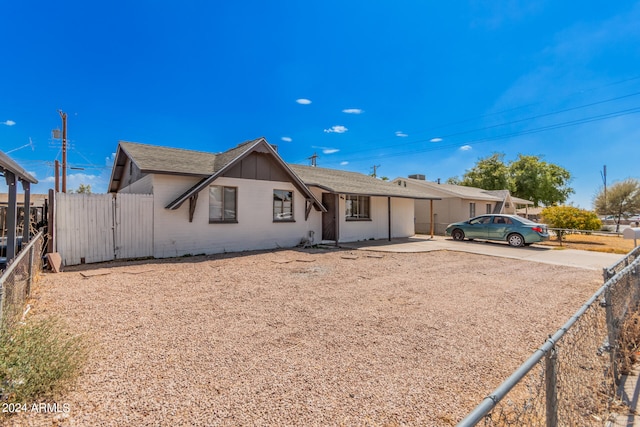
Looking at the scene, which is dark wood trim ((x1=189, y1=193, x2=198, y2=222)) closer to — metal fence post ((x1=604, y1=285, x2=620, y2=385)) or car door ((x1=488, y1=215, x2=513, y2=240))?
metal fence post ((x1=604, y1=285, x2=620, y2=385))

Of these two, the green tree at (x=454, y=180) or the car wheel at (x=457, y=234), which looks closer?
the car wheel at (x=457, y=234)

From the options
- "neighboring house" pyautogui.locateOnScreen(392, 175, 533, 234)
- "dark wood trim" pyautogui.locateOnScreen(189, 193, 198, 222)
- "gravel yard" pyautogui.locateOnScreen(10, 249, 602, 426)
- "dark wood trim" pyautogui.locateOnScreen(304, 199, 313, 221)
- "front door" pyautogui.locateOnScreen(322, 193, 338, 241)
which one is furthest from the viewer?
"neighboring house" pyautogui.locateOnScreen(392, 175, 533, 234)

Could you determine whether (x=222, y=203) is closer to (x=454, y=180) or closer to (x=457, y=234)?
(x=457, y=234)

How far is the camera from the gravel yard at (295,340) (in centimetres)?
256

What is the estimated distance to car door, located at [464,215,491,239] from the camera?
16.1m

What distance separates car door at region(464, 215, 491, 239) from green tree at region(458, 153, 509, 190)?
94.3ft

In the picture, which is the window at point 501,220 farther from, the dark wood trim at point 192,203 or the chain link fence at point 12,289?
the chain link fence at point 12,289

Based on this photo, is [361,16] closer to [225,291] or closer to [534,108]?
[225,291]

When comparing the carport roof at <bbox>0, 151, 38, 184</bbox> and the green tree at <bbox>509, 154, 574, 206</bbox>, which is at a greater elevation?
the green tree at <bbox>509, 154, 574, 206</bbox>

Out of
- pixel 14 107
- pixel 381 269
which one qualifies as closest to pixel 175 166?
pixel 381 269

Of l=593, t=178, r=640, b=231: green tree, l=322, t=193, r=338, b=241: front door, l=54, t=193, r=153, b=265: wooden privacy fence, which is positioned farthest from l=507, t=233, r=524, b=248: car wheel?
l=593, t=178, r=640, b=231: green tree

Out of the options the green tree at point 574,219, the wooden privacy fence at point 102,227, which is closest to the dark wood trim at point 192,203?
the wooden privacy fence at point 102,227

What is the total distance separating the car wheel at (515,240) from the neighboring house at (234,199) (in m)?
6.12

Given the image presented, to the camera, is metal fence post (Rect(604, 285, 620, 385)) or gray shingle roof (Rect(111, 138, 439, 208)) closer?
metal fence post (Rect(604, 285, 620, 385))
